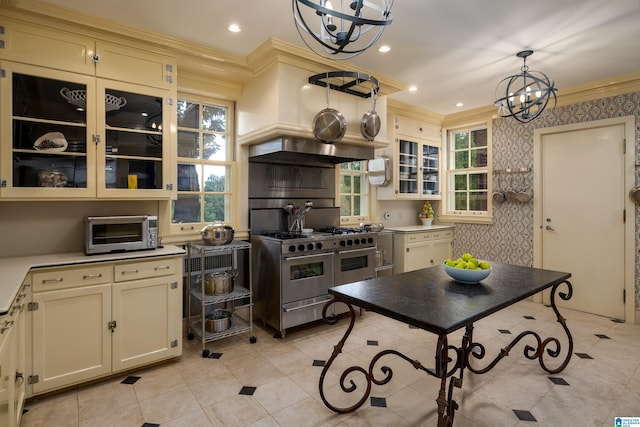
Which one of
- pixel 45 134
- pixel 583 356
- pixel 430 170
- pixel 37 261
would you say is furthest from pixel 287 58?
pixel 583 356

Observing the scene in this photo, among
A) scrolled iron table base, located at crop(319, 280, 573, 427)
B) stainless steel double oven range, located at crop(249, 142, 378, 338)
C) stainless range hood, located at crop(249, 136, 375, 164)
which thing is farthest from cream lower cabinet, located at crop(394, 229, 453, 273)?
scrolled iron table base, located at crop(319, 280, 573, 427)

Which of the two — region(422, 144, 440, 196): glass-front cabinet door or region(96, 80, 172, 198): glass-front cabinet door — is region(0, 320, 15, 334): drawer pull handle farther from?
region(422, 144, 440, 196): glass-front cabinet door

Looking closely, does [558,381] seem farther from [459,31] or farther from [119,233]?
[119,233]

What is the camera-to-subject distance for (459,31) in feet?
9.01

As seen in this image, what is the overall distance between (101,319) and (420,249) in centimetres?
385

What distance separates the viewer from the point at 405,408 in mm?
2166

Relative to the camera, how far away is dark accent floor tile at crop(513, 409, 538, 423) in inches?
80.9

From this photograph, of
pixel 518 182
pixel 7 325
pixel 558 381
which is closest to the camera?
pixel 7 325

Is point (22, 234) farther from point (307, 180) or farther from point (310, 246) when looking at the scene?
point (307, 180)

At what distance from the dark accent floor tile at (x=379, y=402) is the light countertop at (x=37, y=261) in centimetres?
182

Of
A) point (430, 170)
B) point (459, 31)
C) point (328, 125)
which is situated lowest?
point (430, 170)

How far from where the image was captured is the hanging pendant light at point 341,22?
4.33 feet

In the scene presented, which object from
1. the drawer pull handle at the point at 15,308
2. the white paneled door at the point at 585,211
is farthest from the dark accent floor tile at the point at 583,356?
the drawer pull handle at the point at 15,308

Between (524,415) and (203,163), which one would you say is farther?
(203,163)
